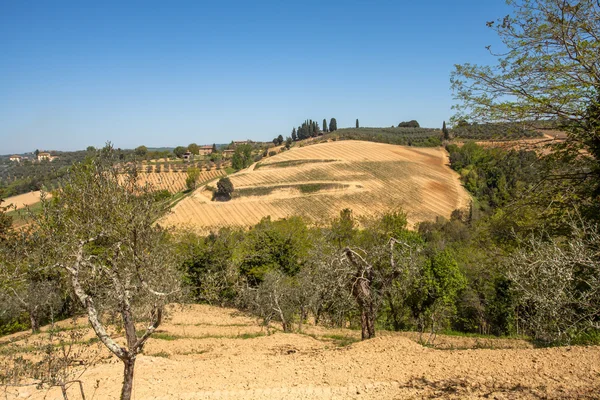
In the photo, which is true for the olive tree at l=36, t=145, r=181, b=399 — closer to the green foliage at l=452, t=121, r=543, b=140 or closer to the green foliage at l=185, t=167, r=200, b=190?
the green foliage at l=452, t=121, r=543, b=140

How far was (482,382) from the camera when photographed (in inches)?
314

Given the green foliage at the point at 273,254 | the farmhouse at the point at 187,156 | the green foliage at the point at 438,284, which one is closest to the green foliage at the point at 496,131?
the green foliage at the point at 438,284

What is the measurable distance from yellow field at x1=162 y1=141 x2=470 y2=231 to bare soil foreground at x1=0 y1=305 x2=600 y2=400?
54194 mm

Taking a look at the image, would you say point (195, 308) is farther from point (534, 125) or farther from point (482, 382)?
point (534, 125)

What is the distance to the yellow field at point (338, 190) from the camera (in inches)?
2842

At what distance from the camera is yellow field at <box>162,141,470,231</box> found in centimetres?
7219

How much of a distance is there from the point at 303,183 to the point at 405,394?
78499mm

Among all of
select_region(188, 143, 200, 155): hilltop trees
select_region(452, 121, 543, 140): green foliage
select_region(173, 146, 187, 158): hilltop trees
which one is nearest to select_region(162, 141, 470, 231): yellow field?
select_region(452, 121, 543, 140): green foliage

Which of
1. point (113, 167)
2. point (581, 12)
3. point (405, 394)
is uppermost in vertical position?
point (581, 12)

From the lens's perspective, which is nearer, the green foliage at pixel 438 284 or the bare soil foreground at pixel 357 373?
the bare soil foreground at pixel 357 373

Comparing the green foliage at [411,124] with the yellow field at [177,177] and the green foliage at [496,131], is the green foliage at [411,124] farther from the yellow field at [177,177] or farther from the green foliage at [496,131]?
the green foliage at [496,131]

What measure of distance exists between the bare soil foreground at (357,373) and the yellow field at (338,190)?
54194 mm

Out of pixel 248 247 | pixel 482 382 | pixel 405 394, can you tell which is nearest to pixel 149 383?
pixel 405 394

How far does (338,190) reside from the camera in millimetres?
81375
